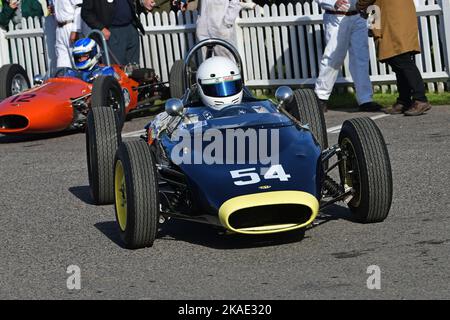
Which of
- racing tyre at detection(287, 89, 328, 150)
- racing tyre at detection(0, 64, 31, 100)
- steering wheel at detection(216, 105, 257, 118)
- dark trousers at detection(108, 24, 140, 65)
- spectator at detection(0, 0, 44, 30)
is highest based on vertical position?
spectator at detection(0, 0, 44, 30)

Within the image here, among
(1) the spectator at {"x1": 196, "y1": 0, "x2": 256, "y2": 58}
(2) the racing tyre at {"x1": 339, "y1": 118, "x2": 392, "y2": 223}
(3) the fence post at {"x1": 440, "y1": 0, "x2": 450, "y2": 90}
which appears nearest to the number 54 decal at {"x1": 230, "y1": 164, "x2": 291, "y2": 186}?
(2) the racing tyre at {"x1": 339, "y1": 118, "x2": 392, "y2": 223}

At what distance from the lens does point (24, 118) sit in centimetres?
1559

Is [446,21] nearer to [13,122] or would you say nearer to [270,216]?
[13,122]

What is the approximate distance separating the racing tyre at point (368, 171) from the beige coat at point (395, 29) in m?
5.57

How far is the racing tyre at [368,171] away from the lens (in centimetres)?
898

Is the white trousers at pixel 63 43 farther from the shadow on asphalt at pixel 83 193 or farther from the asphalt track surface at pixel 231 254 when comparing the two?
the asphalt track surface at pixel 231 254

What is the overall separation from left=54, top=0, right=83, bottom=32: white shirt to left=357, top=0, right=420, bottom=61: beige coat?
19.1 ft

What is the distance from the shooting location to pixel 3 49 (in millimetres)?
21094

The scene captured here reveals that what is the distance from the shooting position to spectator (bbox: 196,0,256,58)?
17422 mm

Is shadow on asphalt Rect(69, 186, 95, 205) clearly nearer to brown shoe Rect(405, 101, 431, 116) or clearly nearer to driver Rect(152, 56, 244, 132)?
driver Rect(152, 56, 244, 132)

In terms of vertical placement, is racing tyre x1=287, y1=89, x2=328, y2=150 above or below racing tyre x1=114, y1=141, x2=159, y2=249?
above

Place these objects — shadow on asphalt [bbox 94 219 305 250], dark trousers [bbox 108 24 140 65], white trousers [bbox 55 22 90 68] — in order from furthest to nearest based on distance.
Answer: white trousers [bbox 55 22 90 68] < dark trousers [bbox 108 24 140 65] < shadow on asphalt [bbox 94 219 305 250]

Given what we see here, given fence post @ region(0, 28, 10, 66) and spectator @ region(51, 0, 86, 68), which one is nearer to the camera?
spectator @ region(51, 0, 86, 68)
